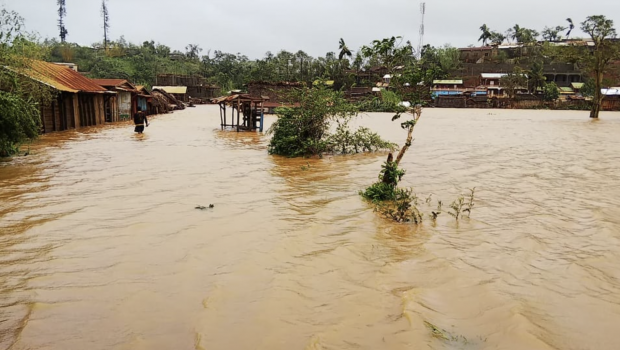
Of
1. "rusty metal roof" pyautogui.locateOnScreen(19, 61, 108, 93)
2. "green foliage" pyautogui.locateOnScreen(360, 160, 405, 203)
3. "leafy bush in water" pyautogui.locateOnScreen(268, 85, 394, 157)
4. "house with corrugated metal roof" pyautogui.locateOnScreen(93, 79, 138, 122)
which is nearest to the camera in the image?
"green foliage" pyautogui.locateOnScreen(360, 160, 405, 203)

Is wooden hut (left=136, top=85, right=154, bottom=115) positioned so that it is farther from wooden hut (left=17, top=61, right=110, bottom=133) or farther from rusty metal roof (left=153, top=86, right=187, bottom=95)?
rusty metal roof (left=153, top=86, right=187, bottom=95)

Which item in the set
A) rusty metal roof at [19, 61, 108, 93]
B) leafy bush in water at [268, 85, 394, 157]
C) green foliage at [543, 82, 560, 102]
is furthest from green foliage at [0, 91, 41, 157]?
green foliage at [543, 82, 560, 102]

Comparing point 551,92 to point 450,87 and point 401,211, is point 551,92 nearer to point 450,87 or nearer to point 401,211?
point 450,87

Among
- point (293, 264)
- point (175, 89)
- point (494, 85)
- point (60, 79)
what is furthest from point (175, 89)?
point (293, 264)

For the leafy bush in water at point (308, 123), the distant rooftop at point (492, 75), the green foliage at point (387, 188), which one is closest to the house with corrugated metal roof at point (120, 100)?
the leafy bush in water at point (308, 123)

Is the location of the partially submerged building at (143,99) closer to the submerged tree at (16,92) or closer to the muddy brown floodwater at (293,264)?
the submerged tree at (16,92)

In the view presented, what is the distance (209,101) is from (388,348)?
67.4 metres

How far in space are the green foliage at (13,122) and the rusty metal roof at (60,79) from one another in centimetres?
536

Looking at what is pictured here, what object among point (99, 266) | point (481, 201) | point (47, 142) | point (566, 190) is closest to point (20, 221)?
point (99, 266)

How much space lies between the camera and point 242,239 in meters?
6.80

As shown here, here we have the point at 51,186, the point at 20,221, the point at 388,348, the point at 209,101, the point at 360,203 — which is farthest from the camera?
the point at 209,101

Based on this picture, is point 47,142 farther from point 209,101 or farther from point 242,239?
point 209,101

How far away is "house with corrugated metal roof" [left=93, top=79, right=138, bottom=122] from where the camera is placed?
1185 inches

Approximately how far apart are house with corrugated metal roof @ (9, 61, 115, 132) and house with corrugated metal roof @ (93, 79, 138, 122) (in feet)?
3.71
